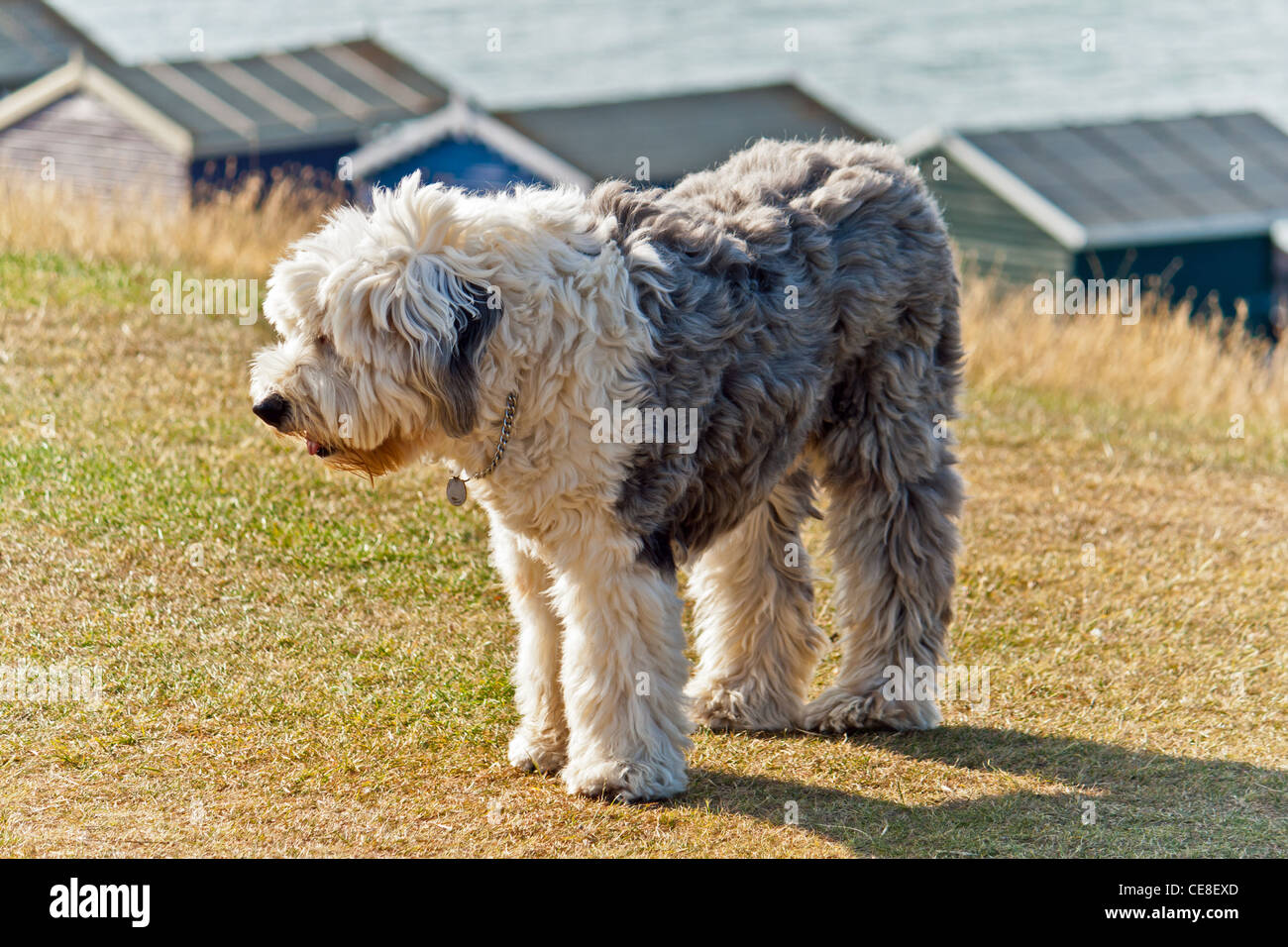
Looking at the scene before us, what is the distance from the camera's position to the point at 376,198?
16.9ft

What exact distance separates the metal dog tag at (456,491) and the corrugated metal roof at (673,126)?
2719 centimetres

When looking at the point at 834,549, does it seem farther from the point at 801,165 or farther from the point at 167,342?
the point at 167,342

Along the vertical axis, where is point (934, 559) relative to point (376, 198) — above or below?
below

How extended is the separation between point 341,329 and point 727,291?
1418 mm

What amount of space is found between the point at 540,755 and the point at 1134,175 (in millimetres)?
24079

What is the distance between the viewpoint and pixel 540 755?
5.94m

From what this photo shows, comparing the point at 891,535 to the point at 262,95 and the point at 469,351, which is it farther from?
the point at 262,95

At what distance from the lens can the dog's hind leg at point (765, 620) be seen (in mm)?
6465

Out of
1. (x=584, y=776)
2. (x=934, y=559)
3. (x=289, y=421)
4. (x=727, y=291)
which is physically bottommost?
(x=584, y=776)

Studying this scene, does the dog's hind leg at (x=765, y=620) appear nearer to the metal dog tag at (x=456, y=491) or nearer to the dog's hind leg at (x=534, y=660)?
the dog's hind leg at (x=534, y=660)

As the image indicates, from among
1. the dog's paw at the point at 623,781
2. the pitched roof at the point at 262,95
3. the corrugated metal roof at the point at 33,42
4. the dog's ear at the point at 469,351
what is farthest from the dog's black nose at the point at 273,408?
the corrugated metal roof at the point at 33,42

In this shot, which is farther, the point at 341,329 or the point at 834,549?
the point at 834,549

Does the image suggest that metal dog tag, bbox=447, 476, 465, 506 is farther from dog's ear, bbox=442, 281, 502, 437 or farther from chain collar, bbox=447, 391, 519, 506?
dog's ear, bbox=442, 281, 502, 437

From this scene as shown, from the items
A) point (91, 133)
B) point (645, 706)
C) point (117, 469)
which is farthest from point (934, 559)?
point (91, 133)
